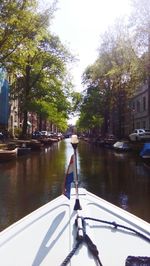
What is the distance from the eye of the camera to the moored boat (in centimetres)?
407

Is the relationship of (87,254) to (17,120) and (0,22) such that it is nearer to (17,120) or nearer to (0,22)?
(0,22)

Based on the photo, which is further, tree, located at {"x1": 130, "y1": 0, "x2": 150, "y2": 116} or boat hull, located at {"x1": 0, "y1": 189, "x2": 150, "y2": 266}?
tree, located at {"x1": 130, "y1": 0, "x2": 150, "y2": 116}

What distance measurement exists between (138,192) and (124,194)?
79cm

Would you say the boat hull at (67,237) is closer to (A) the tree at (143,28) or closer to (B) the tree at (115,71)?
(A) the tree at (143,28)

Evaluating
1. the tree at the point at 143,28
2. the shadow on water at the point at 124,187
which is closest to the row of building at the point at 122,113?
the tree at the point at 143,28

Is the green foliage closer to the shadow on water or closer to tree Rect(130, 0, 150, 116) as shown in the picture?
tree Rect(130, 0, 150, 116)

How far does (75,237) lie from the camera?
4.42 metres

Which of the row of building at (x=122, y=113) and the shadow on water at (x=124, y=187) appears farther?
the row of building at (x=122, y=113)

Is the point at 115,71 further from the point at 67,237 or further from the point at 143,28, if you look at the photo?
the point at 67,237

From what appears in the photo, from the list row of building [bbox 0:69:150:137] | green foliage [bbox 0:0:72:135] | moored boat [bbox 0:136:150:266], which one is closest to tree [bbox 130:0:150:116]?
green foliage [bbox 0:0:72:135]

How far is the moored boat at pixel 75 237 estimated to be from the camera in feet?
13.3

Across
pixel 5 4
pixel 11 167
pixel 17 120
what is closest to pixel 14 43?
pixel 5 4

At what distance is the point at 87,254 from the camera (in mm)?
4008

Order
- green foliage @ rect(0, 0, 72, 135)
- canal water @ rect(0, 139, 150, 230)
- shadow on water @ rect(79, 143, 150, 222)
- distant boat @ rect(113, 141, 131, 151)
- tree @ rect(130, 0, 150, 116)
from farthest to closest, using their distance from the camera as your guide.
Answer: green foliage @ rect(0, 0, 72, 135) → distant boat @ rect(113, 141, 131, 151) → tree @ rect(130, 0, 150, 116) → shadow on water @ rect(79, 143, 150, 222) → canal water @ rect(0, 139, 150, 230)
